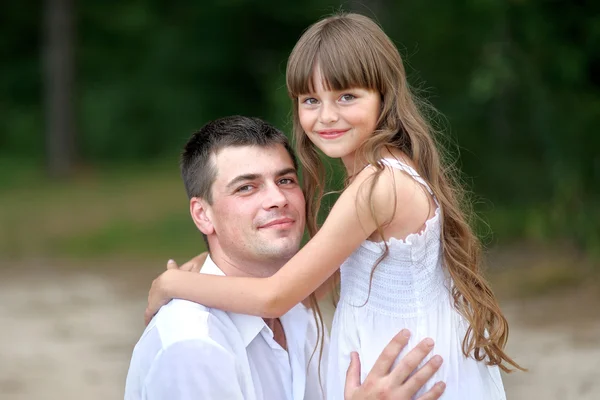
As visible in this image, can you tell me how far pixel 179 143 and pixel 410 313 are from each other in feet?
69.0

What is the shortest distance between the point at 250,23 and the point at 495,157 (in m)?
12.8

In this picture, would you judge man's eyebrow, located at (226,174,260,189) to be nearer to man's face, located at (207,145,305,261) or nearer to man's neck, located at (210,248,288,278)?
man's face, located at (207,145,305,261)

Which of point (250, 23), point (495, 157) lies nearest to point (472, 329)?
point (495, 157)

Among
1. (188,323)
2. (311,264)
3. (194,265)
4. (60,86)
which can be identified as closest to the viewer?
(188,323)

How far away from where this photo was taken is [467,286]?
3.37 meters

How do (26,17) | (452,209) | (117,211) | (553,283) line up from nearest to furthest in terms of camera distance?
(452,209), (553,283), (117,211), (26,17)

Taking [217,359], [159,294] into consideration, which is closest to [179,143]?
[159,294]

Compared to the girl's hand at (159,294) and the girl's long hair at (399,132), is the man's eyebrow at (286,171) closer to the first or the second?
the girl's long hair at (399,132)

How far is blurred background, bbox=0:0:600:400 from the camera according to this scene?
844cm

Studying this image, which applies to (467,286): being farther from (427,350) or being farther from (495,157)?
(495,157)

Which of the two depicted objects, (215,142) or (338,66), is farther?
(215,142)

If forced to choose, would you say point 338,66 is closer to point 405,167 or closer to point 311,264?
point 405,167

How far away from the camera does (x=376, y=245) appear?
330 centimetres

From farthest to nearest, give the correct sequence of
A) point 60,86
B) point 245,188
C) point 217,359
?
point 60,86
point 245,188
point 217,359
